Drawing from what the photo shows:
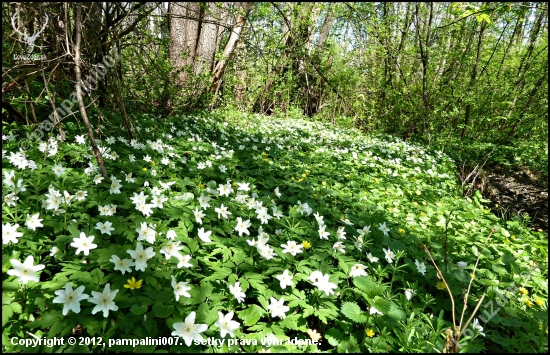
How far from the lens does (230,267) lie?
1.92 meters

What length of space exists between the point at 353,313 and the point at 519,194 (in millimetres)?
6454

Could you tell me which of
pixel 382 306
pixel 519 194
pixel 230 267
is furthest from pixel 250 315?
pixel 519 194

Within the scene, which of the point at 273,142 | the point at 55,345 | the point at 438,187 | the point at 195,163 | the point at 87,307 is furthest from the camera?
the point at 273,142

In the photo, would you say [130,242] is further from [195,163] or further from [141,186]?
[195,163]

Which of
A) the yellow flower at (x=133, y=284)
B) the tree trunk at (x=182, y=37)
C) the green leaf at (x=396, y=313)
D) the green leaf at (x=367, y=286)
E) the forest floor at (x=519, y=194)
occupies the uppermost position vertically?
the tree trunk at (x=182, y=37)

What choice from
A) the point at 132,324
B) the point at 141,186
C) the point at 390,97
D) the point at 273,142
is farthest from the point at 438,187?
the point at 390,97

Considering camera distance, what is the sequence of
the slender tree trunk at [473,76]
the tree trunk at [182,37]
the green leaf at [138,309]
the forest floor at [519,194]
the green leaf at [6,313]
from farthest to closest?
the slender tree trunk at [473,76] < the tree trunk at [182,37] < the forest floor at [519,194] < the green leaf at [138,309] < the green leaf at [6,313]

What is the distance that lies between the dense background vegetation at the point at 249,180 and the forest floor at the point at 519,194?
33 cm

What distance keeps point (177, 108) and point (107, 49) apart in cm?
301

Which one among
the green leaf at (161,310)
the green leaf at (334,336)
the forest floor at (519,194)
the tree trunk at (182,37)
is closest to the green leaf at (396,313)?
the green leaf at (334,336)

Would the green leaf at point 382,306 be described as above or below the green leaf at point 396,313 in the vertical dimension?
above

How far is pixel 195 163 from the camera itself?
3861mm

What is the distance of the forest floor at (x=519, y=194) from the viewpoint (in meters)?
5.25

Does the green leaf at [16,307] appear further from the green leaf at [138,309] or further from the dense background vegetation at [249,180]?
the green leaf at [138,309]
